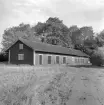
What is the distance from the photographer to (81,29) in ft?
244

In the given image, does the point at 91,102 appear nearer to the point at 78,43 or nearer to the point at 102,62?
the point at 102,62

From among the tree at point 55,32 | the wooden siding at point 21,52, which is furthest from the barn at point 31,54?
the tree at point 55,32

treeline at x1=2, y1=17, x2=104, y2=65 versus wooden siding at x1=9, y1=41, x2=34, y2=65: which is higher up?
treeline at x1=2, y1=17, x2=104, y2=65

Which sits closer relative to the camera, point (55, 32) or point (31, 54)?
point (31, 54)

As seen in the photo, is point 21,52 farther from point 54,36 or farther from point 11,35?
point 11,35

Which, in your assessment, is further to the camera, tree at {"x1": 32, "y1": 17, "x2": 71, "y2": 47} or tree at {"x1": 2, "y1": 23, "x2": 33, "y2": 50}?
tree at {"x1": 32, "y1": 17, "x2": 71, "y2": 47}

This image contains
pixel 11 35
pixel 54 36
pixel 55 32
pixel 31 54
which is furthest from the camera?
pixel 55 32

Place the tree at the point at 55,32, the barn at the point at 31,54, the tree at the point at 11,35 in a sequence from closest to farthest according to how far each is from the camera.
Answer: the barn at the point at 31,54 < the tree at the point at 11,35 < the tree at the point at 55,32

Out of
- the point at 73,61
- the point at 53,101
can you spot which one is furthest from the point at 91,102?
the point at 73,61

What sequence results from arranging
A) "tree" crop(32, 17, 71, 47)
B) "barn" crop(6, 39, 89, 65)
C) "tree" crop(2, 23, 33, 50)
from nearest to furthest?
1. "barn" crop(6, 39, 89, 65)
2. "tree" crop(2, 23, 33, 50)
3. "tree" crop(32, 17, 71, 47)

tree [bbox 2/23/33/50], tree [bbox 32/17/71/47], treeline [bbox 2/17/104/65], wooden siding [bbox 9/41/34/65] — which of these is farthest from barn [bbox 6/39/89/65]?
tree [bbox 2/23/33/50]

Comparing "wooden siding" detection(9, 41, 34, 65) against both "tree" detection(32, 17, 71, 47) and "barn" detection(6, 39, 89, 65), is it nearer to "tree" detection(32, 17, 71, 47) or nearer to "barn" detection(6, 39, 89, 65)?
"barn" detection(6, 39, 89, 65)

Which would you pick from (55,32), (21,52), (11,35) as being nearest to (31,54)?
(21,52)

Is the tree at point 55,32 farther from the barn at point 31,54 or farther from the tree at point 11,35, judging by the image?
the barn at point 31,54
